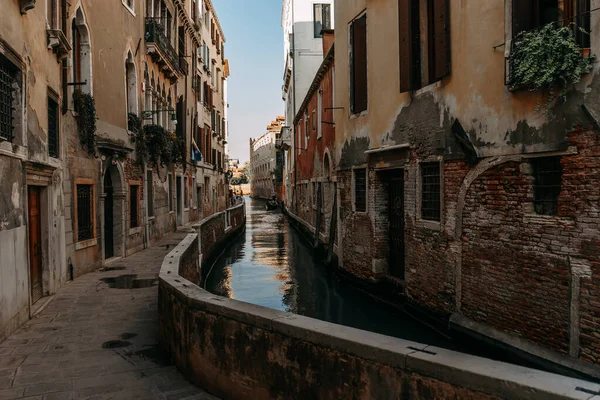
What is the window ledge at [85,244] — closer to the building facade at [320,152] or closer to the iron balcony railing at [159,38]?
the building facade at [320,152]

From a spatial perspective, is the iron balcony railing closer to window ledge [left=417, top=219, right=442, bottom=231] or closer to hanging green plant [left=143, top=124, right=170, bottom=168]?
hanging green plant [left=143, top=124, right=170, bottom=168]

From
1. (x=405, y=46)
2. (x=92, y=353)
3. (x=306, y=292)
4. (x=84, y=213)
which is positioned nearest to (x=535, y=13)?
(x=405, y=46)

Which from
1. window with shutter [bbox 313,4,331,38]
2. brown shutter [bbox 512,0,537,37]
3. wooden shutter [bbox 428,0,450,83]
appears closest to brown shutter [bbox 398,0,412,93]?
wooden shutter [bbox 428,0,450,83]

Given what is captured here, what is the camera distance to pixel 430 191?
340 inches

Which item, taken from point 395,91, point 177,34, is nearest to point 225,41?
point 177,34

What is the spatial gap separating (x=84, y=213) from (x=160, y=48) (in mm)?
7300

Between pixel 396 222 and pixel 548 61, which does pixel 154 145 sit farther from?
pixel 548 61

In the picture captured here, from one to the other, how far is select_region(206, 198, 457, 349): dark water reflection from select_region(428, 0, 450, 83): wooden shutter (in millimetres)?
4338

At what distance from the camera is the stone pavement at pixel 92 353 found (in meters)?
4.49

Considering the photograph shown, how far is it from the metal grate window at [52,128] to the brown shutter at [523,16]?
7.14 metres

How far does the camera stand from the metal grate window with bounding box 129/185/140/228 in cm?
1361

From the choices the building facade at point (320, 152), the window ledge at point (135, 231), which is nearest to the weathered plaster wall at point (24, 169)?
the window ledge at point (135, 231)

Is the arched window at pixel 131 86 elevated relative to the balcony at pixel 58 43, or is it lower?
elevated

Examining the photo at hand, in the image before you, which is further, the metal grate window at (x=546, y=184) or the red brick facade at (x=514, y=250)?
the metal grate window at (x=546, y=184)
